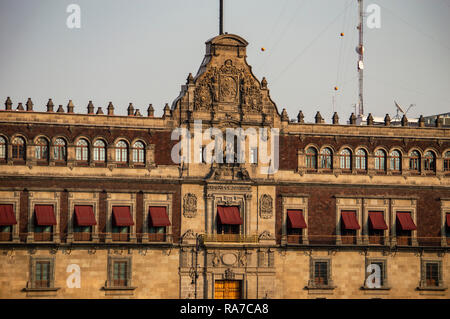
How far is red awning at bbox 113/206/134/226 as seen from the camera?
117 meters

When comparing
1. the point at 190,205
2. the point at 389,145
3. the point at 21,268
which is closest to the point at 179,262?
the point at 190,205

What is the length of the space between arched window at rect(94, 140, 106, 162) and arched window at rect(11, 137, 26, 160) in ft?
18.8

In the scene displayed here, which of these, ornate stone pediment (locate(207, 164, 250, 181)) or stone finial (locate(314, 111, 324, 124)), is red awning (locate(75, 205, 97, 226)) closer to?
ornate stone pediment (locate(207, 164, 250, 181))

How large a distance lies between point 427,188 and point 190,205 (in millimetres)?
20364

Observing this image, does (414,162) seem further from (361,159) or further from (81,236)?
(81,236)

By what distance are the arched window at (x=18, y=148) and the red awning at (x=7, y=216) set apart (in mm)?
3924

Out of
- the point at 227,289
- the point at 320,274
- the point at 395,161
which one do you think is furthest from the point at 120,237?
the point at 395,161

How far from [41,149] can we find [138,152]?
7.80 metres

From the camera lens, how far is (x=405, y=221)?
123m

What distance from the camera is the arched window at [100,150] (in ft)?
388

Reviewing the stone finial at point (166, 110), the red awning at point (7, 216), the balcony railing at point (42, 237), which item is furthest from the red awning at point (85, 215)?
the stone finial at point (166, 110)

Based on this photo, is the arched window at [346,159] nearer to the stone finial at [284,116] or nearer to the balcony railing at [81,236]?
the stone finial at [284,116]

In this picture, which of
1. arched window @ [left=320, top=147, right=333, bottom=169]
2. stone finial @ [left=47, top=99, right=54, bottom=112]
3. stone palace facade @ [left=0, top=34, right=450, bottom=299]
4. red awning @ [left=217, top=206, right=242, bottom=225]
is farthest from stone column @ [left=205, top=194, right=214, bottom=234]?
stone finial @ [left=47, top=99, right=54, bottom=112]
